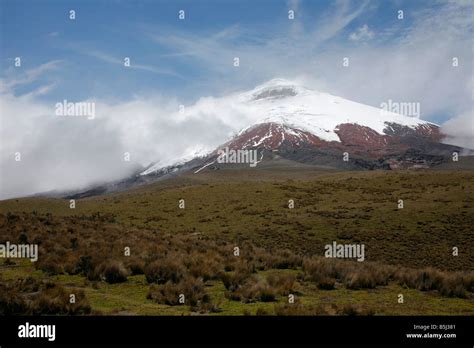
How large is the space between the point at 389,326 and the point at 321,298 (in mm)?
3920

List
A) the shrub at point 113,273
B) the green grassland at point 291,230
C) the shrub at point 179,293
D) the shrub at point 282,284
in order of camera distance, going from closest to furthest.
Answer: the shrub at point 179,293, the green grassland at point 291,230, the shrub at point 282,284, the shrub at point 113,273

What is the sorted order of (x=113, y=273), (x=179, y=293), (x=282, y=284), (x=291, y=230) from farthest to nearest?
1. (x=291, y=230)
2. (x=113, y=273)
3. (x=282, y=284)
4. (x=179, y=293)

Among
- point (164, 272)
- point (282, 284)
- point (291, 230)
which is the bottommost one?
point (282, 284)

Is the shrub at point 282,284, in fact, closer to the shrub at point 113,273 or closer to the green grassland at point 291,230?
the green grassland at point 291,230

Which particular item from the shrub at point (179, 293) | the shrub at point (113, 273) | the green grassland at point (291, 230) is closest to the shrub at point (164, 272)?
the green grassland at point (291, 230)

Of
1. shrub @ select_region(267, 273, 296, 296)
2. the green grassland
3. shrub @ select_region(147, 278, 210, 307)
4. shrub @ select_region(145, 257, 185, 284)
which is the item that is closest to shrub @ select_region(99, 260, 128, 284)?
the green grassland

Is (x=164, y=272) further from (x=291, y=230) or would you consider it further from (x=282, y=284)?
(x=291, y=230)

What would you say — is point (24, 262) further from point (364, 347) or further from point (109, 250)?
point (364, 347)

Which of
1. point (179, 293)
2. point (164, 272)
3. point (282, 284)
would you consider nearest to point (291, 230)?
point (164, 272)

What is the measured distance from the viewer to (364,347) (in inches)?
342

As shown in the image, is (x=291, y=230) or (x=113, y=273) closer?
(x=113, y=273)

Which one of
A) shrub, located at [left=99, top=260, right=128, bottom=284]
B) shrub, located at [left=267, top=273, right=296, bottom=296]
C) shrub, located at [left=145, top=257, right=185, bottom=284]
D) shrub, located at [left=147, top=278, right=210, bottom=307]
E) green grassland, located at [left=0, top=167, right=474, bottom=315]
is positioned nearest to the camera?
shrub, located at [left=147, top=278, right=210, bottom=307]

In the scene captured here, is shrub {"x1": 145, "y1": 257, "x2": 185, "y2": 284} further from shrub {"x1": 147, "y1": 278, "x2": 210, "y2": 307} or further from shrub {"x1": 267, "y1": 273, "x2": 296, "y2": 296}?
shrub {"x1": 267, "y1": 273, "x2": 296, "y2": 296}

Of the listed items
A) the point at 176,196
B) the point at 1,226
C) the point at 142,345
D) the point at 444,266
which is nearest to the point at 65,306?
the point at 142,345
